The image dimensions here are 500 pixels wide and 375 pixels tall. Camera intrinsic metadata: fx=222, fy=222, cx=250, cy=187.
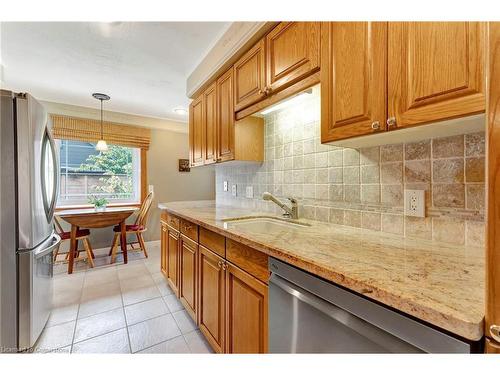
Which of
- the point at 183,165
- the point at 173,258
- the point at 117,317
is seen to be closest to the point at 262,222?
the point at 173,258

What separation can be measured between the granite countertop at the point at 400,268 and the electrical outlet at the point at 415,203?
125mm

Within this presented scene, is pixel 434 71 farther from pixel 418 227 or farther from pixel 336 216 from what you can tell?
pixel 336 216

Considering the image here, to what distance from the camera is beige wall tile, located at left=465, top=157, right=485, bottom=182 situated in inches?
33.7

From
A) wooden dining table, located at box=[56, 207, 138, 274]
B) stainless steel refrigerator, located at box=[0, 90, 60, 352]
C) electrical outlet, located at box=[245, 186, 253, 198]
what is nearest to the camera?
stainless steel refrigerator, located at box=[0, 90, 60, 352]

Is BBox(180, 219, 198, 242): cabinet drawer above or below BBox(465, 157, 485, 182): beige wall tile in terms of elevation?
below

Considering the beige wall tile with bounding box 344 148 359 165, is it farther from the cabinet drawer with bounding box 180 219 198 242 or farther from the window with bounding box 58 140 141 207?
the window with bounding box 58 140 141 207

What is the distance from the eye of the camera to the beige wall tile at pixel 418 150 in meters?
1.00

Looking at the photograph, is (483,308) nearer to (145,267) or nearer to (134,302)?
(134,302)

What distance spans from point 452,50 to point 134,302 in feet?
9.14

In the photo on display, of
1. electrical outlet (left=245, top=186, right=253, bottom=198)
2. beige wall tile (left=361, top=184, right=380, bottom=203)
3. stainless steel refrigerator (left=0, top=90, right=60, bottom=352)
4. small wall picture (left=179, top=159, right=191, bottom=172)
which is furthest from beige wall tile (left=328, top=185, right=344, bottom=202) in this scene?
small wall picture (left=179, top=159, right=191, bottom=172)

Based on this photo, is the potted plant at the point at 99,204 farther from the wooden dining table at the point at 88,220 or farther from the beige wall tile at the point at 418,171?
the beige wall tile at the point at 418,171

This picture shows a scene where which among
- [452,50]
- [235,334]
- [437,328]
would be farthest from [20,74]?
[437,328]

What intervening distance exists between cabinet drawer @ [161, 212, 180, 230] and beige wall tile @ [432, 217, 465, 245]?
1783 millimetres
